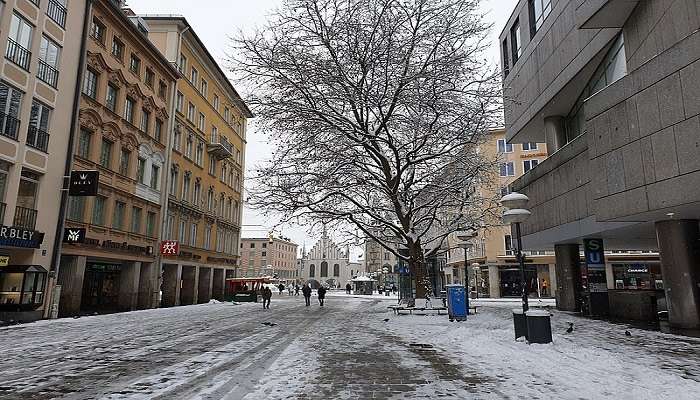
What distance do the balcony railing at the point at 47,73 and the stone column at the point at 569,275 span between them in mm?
25649

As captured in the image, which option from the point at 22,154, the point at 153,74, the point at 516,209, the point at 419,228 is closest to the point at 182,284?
the point at 153,74

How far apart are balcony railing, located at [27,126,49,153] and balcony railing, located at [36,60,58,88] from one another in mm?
2289

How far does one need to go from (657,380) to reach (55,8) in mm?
25504

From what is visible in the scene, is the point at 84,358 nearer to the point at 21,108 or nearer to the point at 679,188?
the point at 21,108

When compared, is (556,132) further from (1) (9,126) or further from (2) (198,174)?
(2) (198,174)

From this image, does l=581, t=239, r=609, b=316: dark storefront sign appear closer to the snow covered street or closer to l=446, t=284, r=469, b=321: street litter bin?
the snow covered street

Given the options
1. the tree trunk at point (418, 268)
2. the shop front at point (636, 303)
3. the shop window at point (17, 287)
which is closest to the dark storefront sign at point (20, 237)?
the shop window at point (17, 287)

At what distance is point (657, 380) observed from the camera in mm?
6984

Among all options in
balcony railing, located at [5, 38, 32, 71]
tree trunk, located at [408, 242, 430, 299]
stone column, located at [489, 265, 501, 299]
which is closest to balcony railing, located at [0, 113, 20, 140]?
balcony railing, located at [5, 38, 32, 71]

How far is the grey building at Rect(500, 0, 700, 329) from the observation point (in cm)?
1146

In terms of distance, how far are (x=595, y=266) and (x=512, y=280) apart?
27750mm

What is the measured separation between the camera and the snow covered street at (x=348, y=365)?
6.48 meters

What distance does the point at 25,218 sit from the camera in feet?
59.0

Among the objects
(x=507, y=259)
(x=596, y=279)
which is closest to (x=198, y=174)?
(x=596, y=279)
